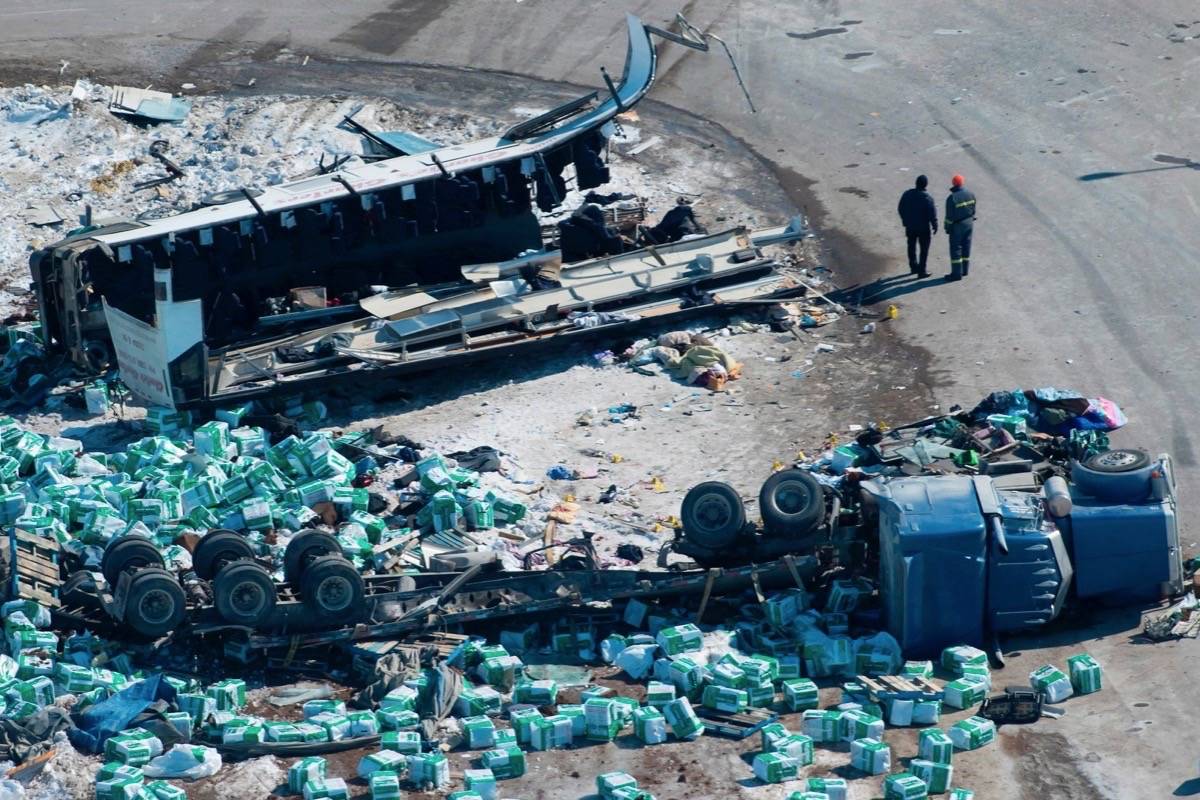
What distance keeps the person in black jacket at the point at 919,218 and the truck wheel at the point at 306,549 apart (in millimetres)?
9470

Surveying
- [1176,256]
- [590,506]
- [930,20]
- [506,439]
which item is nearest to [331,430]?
[506,439]

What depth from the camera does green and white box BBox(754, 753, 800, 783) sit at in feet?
45.1

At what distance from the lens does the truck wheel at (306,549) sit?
627 inches

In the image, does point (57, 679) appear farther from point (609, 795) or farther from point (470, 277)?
point (470, 277)

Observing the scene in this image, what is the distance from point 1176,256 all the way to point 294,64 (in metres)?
13.5

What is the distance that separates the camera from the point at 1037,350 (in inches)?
821

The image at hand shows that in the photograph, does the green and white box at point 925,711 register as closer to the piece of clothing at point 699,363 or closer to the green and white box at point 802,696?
the green and white box at point 802,696

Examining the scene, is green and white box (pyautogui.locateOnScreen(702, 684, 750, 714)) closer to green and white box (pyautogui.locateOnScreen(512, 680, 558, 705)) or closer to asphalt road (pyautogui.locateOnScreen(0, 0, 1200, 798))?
green and white box (pyautogui.locateOnScreen(512, 680, 558, 705))

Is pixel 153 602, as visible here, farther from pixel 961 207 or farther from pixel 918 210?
pixel 961 207

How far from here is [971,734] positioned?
45.8 ft

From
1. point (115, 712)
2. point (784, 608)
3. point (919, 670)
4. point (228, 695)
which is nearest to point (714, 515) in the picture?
point (784, 608)

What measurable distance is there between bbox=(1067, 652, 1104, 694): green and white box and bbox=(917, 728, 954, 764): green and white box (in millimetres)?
1404

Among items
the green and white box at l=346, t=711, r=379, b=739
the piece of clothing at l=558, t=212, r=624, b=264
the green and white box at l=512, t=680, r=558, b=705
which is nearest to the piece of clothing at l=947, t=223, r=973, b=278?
the piece of clothing at l=558, t=212, r=624, b=264

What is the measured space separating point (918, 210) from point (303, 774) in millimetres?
11638
